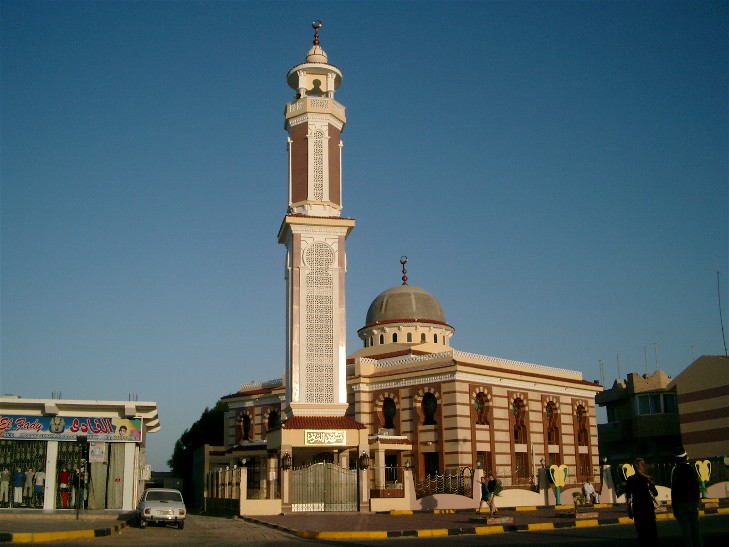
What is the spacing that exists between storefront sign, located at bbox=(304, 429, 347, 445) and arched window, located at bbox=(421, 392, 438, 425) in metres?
8.43

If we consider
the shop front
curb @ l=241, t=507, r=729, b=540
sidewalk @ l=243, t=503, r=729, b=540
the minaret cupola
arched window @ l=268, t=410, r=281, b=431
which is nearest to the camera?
curb @ l=241, t=507, r=729, b=540

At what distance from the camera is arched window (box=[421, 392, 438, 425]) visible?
40156 mm

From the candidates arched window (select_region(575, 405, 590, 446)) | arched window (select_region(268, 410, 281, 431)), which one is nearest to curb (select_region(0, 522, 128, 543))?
arched window (select_region(268, 410, 281, 431))

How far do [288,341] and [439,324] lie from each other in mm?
15594

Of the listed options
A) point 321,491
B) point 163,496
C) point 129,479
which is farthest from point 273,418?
point 163,496

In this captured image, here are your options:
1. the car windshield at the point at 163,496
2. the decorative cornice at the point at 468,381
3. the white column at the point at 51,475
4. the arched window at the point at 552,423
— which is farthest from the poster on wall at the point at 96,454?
the arched window at the point at 552,423

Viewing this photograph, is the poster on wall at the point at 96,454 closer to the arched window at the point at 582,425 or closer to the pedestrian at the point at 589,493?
the pedestrian at the point at 589,493

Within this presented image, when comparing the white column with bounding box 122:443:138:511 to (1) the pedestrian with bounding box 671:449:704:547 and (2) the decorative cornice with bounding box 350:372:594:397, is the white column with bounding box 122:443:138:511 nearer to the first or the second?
(2) the decorative cornice with bounding box 350:372:594:397

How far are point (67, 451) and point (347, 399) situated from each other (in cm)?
1543

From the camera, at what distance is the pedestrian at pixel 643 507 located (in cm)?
1184

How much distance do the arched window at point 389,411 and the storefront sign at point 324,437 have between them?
30.1 ft

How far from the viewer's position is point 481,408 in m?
40.6

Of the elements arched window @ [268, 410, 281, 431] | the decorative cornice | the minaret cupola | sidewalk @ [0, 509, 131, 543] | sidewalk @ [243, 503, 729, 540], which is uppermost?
the minaret cupola

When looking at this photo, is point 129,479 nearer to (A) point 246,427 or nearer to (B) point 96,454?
(B) point 96,454
